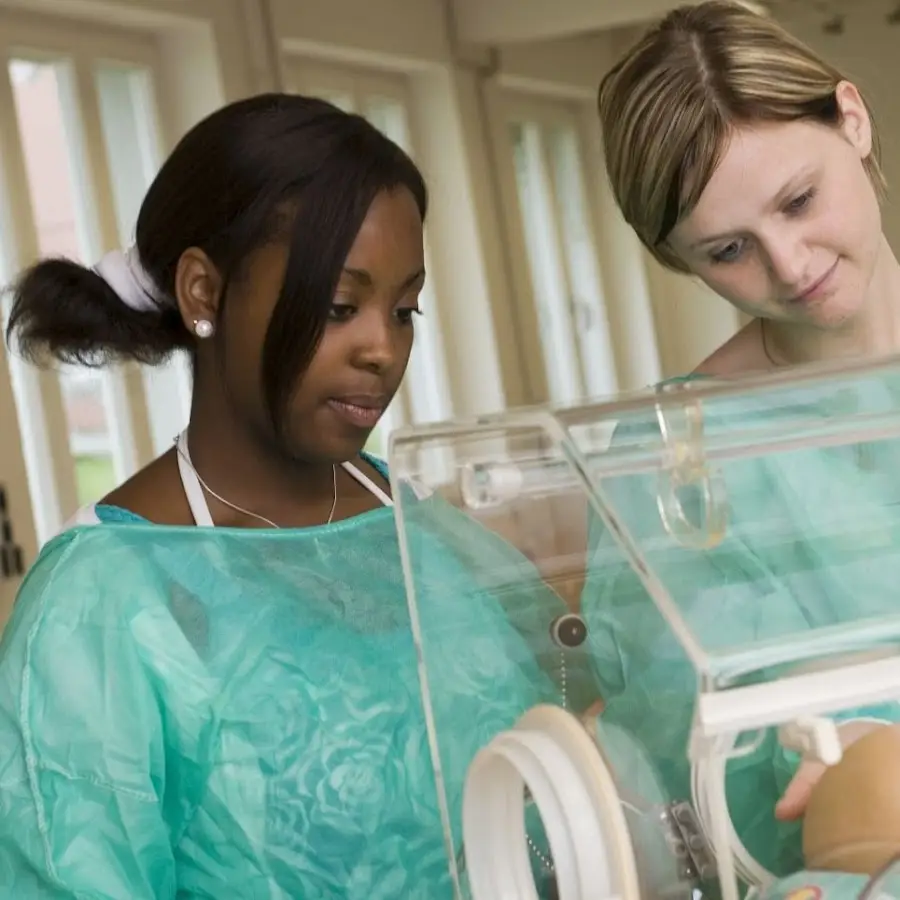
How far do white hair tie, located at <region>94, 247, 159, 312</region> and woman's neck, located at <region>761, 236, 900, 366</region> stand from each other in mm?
442

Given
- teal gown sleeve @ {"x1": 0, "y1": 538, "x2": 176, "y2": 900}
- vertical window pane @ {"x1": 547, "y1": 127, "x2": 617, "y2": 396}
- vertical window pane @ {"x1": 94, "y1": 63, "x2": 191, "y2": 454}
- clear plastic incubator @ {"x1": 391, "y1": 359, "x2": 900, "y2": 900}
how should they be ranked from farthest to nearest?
vertical window pane @ {"x1": 547, "y1": 127, "x2": 617, "y2": 396} → vertical window pane @ {"x1": 94, "y1": 63, "x2": 191, "y2": 454} → teal gown sleeve @ {"x1": 0, "y1": 538, "x2": 176, "y2": 900} → clear plastic incubator @ {"x1": 391, "y1": 359, "x2": 900, "y2": 900}

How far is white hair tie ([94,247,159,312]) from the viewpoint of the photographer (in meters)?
0.98

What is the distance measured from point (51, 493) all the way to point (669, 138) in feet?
4.05

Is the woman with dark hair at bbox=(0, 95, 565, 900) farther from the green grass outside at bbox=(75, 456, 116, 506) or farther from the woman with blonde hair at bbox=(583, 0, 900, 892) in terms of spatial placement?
the green grass outside at bbox=(75, 456, 116, 506)

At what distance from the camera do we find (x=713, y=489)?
57 cm

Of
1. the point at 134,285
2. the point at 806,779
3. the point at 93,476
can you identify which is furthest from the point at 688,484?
the point at 93,476

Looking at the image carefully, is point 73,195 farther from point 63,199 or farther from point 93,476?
point 93,476

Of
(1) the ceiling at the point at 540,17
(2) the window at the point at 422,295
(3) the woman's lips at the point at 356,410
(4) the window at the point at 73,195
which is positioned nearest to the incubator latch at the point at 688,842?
(3) the woman's lips at the point at 356,410

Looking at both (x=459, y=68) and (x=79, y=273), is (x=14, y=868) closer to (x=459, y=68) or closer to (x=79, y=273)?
(x=79, y=273)

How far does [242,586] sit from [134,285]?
9.7 inches

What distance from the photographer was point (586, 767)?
0.52 meters

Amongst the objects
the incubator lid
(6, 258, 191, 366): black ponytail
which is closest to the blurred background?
(6, 258, 191, 366): black ponytail

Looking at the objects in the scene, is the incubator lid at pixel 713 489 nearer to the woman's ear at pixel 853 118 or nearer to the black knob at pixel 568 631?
the black knob at pixel 568 631

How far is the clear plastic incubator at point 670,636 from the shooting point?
488mm
